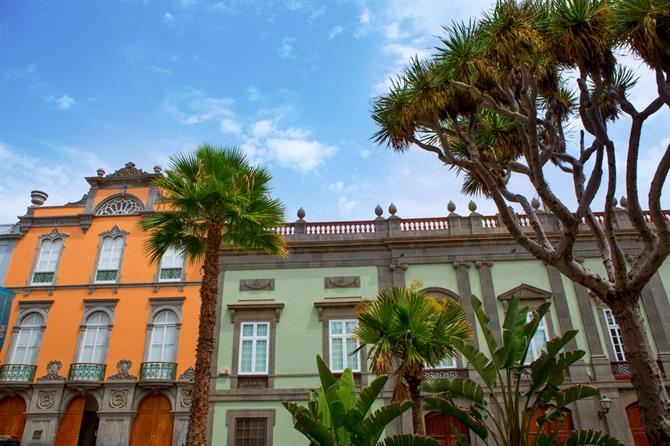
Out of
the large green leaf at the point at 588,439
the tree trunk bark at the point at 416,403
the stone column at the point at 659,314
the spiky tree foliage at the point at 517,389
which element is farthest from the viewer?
the stone column at the point at 659,314

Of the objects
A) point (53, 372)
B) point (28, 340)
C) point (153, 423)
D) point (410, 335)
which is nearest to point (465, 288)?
point (410, 335)

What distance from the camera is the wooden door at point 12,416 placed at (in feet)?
62.8

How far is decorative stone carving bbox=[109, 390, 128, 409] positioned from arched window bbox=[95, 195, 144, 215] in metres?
8.00

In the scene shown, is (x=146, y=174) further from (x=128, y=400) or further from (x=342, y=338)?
(x=342, y=338)

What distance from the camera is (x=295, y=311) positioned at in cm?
1950

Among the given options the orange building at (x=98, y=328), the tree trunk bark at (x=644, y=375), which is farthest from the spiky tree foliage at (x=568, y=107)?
the orange building at (x=98, y=328)

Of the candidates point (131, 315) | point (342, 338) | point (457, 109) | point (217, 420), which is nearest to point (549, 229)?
point (342, 338)

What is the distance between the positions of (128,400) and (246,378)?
4.77m

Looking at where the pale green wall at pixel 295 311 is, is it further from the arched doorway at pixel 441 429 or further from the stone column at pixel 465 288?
the arched doorway at pixel 441 429

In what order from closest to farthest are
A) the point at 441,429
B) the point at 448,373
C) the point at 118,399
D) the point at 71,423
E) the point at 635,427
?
1. the point at 635,427
2. the point at 441,429
3. the point at 448,373
4. the point at 118,399
5. the point at 71,423

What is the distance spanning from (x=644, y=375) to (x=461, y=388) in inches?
151

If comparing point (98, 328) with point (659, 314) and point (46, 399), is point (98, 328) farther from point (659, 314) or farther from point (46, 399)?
point (659, 314)

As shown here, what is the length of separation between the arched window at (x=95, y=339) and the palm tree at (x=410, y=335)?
13164 millimetres

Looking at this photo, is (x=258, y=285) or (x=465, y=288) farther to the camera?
(x=258, y=285)
